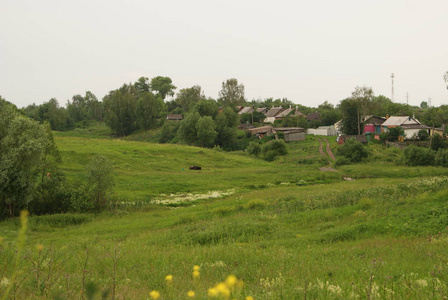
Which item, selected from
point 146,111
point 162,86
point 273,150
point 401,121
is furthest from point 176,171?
point 162,86

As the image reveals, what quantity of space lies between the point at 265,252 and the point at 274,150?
66.9 meters

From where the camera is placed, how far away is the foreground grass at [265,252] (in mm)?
6781

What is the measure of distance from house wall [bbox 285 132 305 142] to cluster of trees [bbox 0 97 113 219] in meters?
70.0

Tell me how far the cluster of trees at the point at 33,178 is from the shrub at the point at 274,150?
A: 49.9m

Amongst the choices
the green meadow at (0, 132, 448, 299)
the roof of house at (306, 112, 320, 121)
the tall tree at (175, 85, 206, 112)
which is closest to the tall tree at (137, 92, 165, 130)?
the tall tree at (175, 85, 206, 112)

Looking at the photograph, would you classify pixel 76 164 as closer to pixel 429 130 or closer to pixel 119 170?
pixel 119 170

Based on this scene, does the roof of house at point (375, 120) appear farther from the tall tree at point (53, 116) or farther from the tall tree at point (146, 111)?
the tall tree at point (53, 116)

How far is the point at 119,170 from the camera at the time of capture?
51.9 m

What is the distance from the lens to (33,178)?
2795 cm

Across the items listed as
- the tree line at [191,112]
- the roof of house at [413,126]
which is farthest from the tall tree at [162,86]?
the roof of house at [413,126]

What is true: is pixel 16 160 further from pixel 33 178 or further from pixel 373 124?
pixel 373 124

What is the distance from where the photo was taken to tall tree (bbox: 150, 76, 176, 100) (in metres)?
180

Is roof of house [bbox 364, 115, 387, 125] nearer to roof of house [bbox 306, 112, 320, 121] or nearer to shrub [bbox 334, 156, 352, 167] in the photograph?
roof of house [bbox 306, 112, 320, 121]

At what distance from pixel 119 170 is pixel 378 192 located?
38.5m
